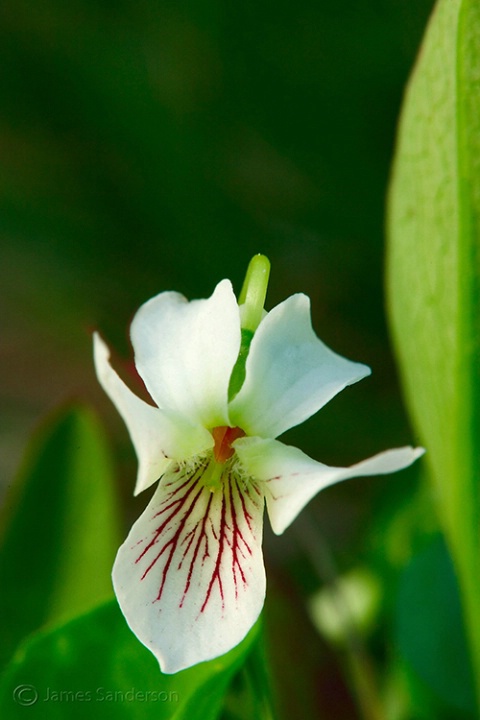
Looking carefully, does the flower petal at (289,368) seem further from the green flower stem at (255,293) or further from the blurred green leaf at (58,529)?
the blurred green leaf at (58,529)

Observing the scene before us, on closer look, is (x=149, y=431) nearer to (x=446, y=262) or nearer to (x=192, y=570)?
(x=192, y=570)

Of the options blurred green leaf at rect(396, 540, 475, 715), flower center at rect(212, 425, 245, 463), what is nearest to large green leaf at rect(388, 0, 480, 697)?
blurred green leaf at rect(396, 540, 475, 715)

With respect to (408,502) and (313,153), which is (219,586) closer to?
(408,502)

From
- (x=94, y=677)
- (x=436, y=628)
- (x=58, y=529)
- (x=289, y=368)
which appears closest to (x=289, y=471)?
(x=289, y=368)

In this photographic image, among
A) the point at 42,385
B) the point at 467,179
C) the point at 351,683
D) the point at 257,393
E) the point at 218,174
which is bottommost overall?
the point at 351,683

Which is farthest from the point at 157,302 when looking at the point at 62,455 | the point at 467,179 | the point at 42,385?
the point at 42,385

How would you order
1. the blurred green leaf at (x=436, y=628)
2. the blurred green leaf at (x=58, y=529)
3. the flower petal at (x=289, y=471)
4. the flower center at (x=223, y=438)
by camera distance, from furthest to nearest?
the blurred green leaf at (x=436, y=628) < the blurred green leaf at (x=58, y=529) < the flower center at (x=223, y=438) < the flower petal at (x=289, y=471)

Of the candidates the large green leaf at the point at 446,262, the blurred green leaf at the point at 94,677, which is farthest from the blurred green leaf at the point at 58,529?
the large green leaf at the point at 446,262
